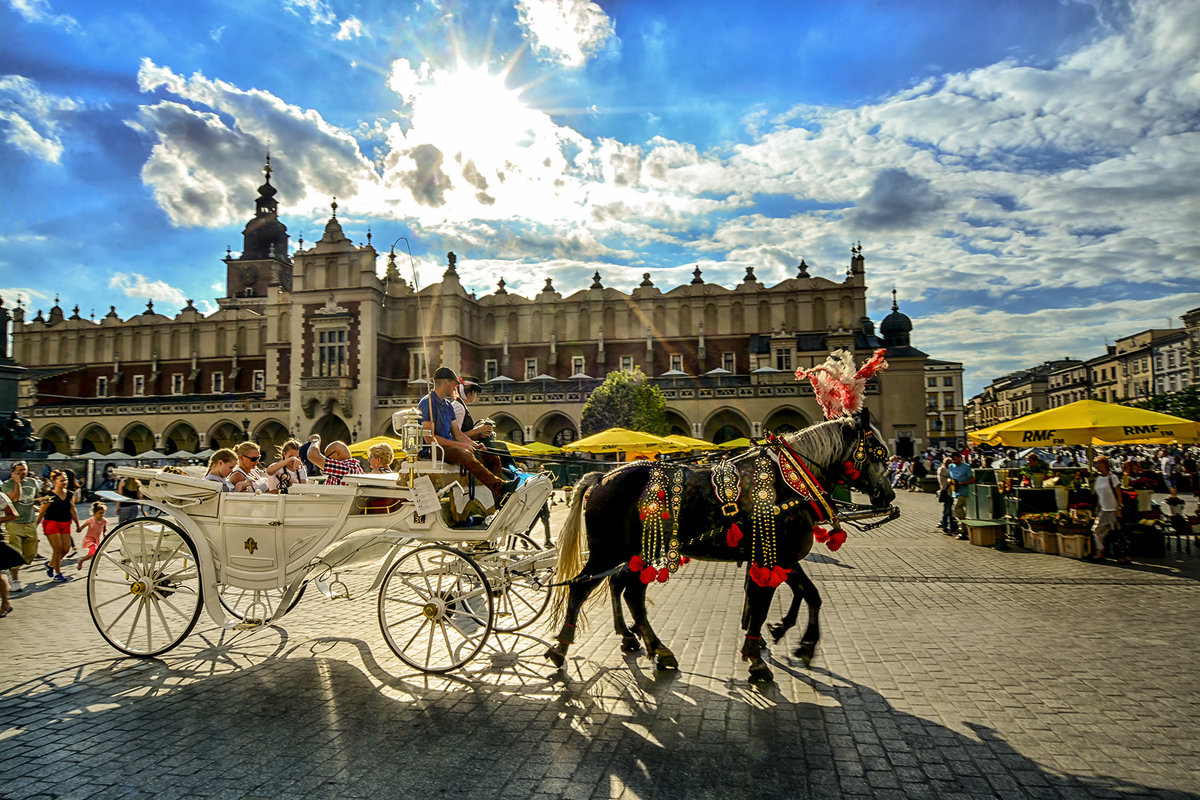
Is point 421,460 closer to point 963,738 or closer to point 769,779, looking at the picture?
point 769,779

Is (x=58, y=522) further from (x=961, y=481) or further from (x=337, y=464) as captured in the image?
(x=961, y=481)

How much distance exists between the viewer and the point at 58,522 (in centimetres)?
1126

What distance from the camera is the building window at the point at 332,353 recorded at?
147 ft

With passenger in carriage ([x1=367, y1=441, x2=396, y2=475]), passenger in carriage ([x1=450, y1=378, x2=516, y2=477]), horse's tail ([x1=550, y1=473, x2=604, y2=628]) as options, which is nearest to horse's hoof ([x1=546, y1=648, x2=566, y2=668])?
horse's tail ([x1=550, y1=473, x2=604, y2=628])

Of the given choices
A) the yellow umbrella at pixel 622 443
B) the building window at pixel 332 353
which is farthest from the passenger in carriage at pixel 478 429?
the building window at pixel 332 353

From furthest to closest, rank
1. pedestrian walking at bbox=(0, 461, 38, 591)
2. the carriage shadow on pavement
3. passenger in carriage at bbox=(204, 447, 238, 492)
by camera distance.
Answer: pedestrian walking at bbox=(0, 461, 38, 591), passenger in carriage at bbox=(204, 447, 238, 492), the carriage shadow on pavement

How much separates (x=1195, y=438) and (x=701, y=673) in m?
12.3

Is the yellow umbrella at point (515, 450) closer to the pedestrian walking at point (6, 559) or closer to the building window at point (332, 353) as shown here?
the pedestrian walking at point (6, 559)

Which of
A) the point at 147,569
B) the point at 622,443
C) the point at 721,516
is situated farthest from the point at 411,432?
the point at 622,443

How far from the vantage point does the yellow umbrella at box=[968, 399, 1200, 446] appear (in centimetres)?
1251

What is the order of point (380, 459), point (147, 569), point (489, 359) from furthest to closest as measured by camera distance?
point (489, 359) < point (380, 459) < point (147, 569)

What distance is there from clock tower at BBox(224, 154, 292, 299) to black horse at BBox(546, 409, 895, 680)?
64.3 meters

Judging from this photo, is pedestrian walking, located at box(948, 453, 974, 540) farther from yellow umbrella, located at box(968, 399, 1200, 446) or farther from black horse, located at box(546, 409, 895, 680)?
black horse, located at box(546, 409, 895, 680)

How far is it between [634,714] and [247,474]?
5.53 m
